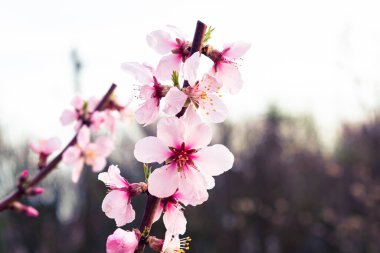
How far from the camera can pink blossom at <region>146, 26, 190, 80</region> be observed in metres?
1.24

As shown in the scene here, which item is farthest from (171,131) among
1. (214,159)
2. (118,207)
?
(118,207)

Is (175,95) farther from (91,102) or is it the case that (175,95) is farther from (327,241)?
(327,241)

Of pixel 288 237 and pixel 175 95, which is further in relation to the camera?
pixel 288 237

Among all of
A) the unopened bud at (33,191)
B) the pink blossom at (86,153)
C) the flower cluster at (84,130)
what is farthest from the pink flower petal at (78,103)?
the unopened bud at (33,191)

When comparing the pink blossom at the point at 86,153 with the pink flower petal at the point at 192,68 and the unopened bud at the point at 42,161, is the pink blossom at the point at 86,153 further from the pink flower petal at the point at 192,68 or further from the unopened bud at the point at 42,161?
the pink flower petal at the point at 192,68

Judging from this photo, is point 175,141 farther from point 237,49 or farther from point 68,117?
point 68,117

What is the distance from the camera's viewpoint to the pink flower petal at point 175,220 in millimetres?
1121

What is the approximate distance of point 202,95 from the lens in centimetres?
115

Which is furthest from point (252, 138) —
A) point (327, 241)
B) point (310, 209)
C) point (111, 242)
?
point (111, 242)

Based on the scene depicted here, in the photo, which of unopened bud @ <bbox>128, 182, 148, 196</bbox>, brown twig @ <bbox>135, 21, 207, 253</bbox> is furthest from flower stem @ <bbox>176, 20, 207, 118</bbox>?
unopened bud @ <bbox>128, 182, 148, 196</bbox>

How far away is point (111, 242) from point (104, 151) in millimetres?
1247

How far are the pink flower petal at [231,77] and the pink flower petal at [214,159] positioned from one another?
227 millimetres

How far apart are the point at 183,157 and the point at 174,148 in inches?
1.4

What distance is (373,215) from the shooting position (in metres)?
10.6
